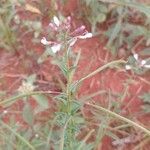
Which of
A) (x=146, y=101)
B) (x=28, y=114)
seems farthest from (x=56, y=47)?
(x=146, y=101)

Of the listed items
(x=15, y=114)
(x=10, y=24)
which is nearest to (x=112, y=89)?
(x=15, y=114)

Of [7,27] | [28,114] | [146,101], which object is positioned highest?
[7,27]

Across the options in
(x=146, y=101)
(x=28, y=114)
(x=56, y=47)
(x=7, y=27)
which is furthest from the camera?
(x=7, y=27)

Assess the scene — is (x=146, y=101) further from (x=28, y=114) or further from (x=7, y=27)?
(x=7, y=27)

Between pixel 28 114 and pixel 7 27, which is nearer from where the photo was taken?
pixel 28 114

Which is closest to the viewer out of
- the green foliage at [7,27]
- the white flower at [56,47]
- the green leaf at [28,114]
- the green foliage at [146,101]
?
the white flower at [56,47]

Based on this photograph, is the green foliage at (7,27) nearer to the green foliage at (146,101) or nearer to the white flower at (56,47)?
the green foliage at (146,101)

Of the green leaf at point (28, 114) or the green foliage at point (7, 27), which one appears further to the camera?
the green foliage at point (7, 27)

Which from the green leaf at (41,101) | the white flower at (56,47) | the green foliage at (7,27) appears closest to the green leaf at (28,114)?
the green leaf at (41,101)

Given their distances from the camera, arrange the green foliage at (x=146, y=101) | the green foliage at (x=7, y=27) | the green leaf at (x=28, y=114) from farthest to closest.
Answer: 1. the green foliage at (x=7, y=27)
2. the green foliage at (x=146, y=101)
3. the green leaf at (x=28, y=114)

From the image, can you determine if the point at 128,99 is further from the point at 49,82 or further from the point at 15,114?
the point at 15,114

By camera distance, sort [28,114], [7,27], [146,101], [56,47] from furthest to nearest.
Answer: [7,27] < [146,101] < [28,114] < [56,47]
